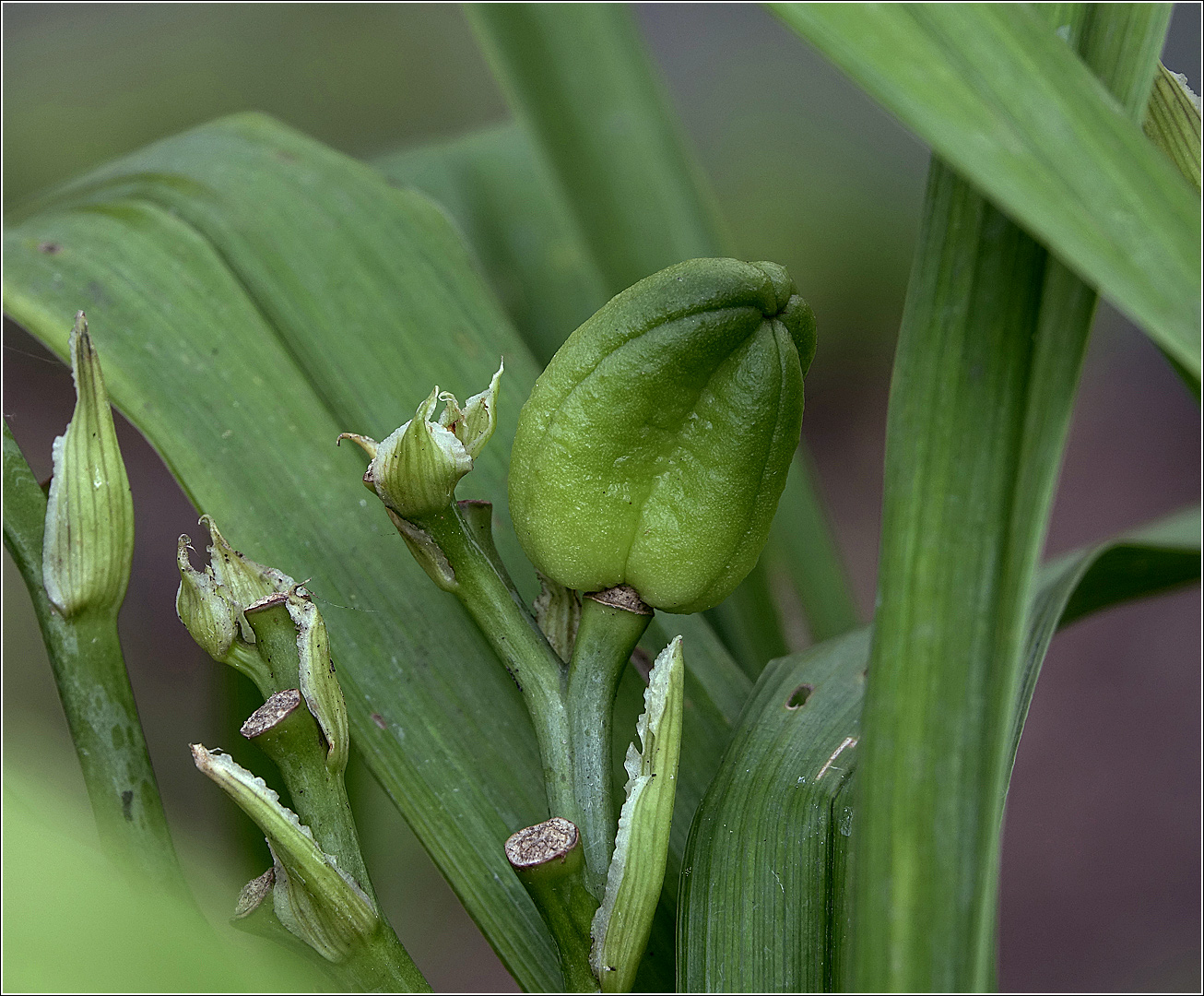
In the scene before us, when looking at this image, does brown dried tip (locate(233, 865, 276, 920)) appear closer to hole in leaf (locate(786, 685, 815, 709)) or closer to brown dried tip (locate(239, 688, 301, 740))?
brown dried tip (locate(239, 688, 301, 740))

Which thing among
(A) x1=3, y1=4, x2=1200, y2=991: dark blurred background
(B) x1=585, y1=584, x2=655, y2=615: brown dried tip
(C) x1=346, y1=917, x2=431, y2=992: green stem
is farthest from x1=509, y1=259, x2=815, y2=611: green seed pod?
(A) x1=3, y1=4, x2=1200, y2=991: dark blurred background

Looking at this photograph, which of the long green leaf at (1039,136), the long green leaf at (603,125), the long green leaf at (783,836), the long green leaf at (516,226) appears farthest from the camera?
the long green leaf at (516,226)

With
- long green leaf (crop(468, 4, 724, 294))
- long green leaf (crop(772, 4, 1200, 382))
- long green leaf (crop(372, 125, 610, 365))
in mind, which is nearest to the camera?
long green leaf (crop(772, 4, 1200, 382))

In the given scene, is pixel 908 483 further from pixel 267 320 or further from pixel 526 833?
pixel 267 320

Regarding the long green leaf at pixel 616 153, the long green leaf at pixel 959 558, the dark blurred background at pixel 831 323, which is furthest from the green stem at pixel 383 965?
the dark blurred background at pixel 831 323

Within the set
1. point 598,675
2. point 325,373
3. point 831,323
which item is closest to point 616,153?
point 325,373

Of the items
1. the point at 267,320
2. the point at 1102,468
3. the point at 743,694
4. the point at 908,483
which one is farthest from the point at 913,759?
the point at 1102,468

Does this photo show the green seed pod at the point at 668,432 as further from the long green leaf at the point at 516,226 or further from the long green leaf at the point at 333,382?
the long green leaf at the point at 516,226
